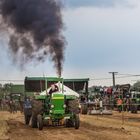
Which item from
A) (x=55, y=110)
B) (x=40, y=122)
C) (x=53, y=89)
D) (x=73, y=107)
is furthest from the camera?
(x=53, y=89)

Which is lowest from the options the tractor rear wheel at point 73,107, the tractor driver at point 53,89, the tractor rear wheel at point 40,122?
the tractor rear wheel at point 40,122

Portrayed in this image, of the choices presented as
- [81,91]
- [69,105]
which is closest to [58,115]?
[69,105]

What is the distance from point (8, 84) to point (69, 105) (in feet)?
182

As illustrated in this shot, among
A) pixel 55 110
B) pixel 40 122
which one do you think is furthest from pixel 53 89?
pixel 40 122

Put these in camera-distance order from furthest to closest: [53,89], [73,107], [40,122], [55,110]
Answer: [53,89]
[73,107]
[55,110]
[40,122]

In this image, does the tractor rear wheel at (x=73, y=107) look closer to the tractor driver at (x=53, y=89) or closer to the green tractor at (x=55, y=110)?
the green tractor at (x=55, y=110)

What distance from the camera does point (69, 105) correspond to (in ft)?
80.7

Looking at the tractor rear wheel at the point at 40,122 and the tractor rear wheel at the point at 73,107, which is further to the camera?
the tractor rear wheel at the point at 73,107

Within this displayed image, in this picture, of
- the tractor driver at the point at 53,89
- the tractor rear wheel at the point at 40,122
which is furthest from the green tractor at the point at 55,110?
the tractor driver at the point at 53,89

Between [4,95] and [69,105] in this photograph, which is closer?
[69,105]

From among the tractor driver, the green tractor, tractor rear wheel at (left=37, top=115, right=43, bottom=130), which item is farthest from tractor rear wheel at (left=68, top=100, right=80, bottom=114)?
tractor rear wheel at (left=37, top=115, right=43, bottom=130)

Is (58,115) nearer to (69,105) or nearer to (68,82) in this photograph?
(69,105)

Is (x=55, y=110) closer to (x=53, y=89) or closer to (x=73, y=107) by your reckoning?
(x=73, y=107)

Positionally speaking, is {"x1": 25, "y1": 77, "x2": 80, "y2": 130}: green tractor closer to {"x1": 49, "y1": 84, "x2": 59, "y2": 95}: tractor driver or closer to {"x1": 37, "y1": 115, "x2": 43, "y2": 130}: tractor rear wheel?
{"x1": 37, "y1": 115, "x2": 43, "y2": 130}: tractor rear wheel
